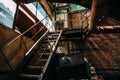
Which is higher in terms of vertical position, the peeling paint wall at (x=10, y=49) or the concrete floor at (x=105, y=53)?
the peeling paint wall at (x=10, y=49)

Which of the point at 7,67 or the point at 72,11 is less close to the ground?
the point at 72,11

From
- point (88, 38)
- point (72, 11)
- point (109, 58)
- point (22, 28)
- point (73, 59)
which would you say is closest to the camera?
point (73, 59)

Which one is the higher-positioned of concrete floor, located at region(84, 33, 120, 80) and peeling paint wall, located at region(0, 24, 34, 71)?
peeling paint wall, located at region(0, 24, 34, 71)

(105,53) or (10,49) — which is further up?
(10,49)

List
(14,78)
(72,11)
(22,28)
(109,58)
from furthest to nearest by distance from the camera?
(72,11), (109,58), (22,28), (14,78)

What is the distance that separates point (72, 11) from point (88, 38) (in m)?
5.27

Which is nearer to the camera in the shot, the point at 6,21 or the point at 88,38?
the point at 6,21

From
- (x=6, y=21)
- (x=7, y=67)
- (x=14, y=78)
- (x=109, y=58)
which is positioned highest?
(x=6, y=21)

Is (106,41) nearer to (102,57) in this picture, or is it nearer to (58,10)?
(102,57)

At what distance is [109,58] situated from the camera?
813 centimetres

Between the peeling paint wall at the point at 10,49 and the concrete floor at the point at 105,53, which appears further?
the concrete floor at the point at 105,53

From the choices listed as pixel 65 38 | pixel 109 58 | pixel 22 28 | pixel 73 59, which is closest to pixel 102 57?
pixel 109 58

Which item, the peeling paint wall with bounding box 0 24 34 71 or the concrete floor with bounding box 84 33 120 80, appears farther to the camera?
the concrete floor with bounding box 84 33 120 80

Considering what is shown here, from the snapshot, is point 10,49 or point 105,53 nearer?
point 10,49
